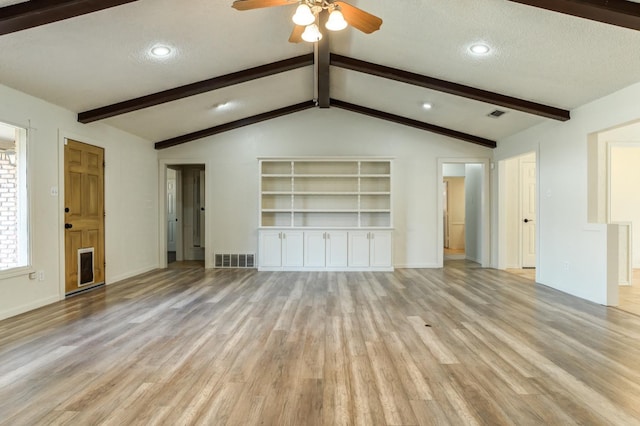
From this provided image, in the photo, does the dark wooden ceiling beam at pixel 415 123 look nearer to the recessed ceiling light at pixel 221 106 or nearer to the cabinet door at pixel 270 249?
the recessed ceiling light at pixel 221 106

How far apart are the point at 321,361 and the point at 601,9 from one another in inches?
133

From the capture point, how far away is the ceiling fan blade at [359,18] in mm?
2736

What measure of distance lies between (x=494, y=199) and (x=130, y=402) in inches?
270

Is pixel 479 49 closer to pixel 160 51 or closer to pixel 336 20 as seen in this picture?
pixel 336 20

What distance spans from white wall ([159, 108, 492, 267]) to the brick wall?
10.6 feet

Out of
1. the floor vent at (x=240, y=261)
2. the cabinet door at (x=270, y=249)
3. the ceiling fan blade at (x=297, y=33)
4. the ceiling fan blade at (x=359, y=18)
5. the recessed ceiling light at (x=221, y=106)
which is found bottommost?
the floor vent at (x=240, y=261)

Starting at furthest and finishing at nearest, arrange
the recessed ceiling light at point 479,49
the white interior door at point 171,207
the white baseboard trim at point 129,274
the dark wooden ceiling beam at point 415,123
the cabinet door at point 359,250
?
the white interior door at point 171,207 < the dark wooden ceiling beam at point 415,123 < the cabinet door at point 359,250 < the white baseboard trim at point 129,274 < the recessed ceiling light at point 479,49

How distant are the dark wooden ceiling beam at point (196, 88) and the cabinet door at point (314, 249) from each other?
3023 mm

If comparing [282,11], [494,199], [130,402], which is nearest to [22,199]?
[130,402]

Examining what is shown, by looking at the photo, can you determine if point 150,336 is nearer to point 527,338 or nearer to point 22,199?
point 22,199

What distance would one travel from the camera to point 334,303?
434cm

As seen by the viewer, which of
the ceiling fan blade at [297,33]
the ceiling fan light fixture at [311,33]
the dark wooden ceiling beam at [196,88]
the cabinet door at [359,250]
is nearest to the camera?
the ceiling fan light fixture at [311,33]

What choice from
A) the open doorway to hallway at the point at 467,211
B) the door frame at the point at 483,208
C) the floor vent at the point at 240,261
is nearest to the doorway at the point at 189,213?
the floor vent at the point at 240,261

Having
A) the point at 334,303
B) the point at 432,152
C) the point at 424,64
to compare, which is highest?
the point at 424,64
